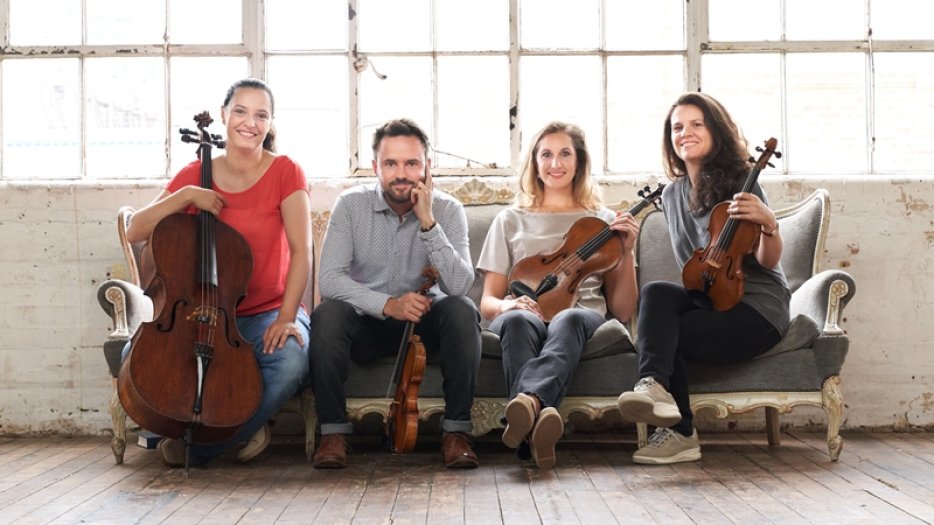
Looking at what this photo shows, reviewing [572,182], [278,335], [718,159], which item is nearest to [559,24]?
[572,182]

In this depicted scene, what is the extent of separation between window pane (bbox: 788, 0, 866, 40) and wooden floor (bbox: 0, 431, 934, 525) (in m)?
1.67

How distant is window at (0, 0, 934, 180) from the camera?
4.40 meters

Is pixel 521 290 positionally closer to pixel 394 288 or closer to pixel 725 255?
pixel 394 288

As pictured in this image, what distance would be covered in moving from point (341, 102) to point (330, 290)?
1295 mm

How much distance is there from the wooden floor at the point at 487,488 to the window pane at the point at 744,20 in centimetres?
167

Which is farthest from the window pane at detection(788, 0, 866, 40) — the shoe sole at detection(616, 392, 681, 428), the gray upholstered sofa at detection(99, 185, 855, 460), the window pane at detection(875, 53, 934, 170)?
the shoe sole at detection(616, 392, 681, 428)

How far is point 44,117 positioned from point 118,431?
5.30 feet

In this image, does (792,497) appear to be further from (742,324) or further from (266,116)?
(266,116)

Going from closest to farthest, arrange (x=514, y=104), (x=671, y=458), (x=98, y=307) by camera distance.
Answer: (x=671, y=458)
(x=98, y=307)
(x=514, y=104)

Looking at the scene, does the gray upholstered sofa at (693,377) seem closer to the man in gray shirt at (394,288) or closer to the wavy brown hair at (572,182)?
the man in gray shirt at (394,288)

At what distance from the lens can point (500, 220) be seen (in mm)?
3730

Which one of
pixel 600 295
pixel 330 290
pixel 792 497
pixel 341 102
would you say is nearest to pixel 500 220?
pixel 600 295

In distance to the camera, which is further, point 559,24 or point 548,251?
point 559,24

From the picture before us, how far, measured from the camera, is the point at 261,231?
134 inches
